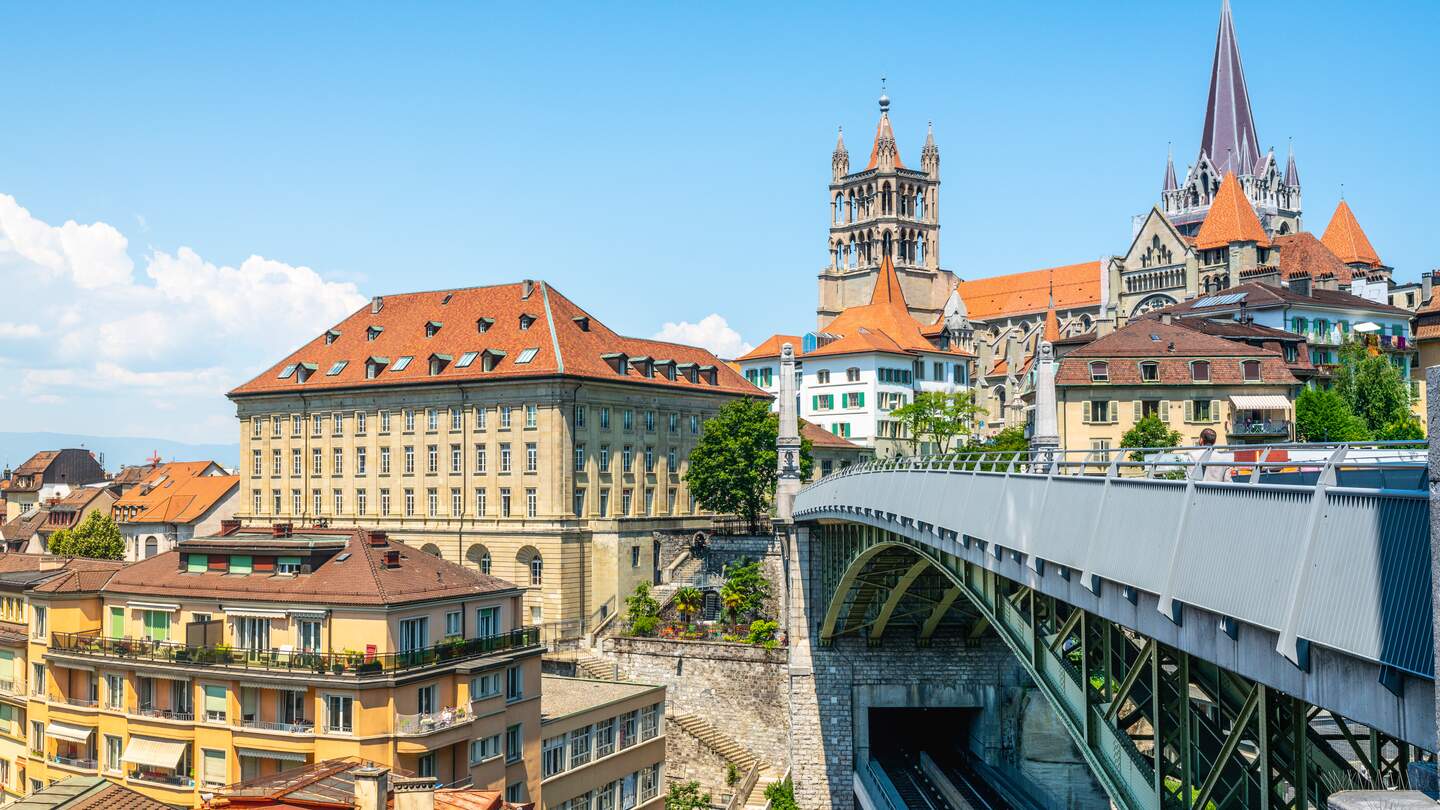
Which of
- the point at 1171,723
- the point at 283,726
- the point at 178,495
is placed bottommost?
the point at 283,726

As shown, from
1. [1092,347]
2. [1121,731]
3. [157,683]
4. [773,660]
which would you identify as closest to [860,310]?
[1092,347]

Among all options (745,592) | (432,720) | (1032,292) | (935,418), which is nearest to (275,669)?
(432,720)

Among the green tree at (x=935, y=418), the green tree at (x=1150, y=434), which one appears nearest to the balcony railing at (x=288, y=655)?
the green tree at (x=1150, y=434)

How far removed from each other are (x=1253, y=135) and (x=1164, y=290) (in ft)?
167

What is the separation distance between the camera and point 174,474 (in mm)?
113250

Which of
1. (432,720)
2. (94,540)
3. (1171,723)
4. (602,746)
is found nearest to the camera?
(1171,723)

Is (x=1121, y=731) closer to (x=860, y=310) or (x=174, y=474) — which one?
(x=174, y=474)

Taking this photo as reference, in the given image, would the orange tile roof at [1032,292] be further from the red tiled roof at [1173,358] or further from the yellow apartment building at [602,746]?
the yellow apartment building at [602,746]

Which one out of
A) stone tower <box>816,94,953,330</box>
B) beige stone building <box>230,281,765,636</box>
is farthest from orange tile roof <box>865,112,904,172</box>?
beige stone building <box>230,281,765,636</box>

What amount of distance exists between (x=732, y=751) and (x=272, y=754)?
24.1 meters

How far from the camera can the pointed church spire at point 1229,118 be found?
545 feet

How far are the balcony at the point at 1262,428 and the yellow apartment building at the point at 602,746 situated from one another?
3594cm

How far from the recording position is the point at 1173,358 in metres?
75.8

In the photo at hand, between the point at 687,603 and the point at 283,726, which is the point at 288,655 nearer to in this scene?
the point at 283,726
